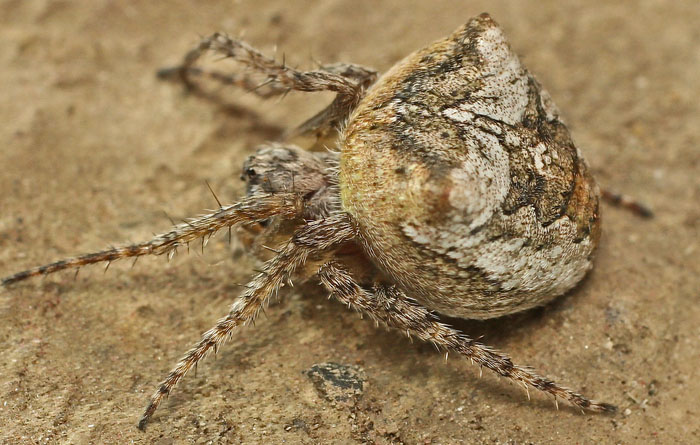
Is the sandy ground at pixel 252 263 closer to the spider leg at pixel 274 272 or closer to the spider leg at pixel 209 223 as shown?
the spider leg at pixel 274 272

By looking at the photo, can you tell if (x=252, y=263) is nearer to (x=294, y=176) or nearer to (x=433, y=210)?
(x=294, y=176)

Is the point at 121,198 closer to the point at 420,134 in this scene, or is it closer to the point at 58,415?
the point at 58,415

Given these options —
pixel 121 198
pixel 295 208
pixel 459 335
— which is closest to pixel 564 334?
pixel 459 335

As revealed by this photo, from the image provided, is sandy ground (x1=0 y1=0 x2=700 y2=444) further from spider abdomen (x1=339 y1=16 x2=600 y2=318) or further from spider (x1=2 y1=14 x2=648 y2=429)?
spider abdomen (x1=339 y1=16 x2=600 y2=318)

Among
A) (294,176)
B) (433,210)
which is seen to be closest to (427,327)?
(433,210)

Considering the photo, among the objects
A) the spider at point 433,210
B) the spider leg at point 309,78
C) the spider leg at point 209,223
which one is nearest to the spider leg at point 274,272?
the spider at point 433,210

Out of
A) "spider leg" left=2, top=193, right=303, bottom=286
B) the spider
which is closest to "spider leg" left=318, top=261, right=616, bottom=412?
the spider
